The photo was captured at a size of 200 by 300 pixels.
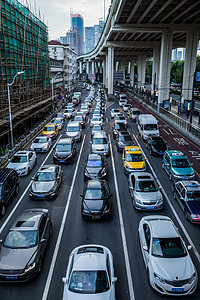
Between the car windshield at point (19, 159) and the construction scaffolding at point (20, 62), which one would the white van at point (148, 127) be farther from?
the construction scaffolding at point (20, 62)

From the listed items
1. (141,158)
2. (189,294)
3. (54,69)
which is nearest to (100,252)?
(189,294)

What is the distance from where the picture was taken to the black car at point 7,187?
1399 cm

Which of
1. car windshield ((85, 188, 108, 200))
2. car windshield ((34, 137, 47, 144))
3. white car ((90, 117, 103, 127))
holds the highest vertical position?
white car ((90, 117, 103, 127))

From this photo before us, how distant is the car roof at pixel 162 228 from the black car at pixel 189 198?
2460 millimetres

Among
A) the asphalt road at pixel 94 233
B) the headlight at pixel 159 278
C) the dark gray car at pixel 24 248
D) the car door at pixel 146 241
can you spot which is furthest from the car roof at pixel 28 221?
the headlight at pixel 159 278

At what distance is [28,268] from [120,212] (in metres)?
6.32

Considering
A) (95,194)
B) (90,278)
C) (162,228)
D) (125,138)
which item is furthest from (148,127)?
(90,278)

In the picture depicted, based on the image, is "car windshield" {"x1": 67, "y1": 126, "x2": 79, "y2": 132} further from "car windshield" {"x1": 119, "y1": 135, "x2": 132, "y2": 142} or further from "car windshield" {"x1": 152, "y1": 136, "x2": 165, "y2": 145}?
"car windshield" {"x1": 152, "y1": 136, "x2": 165, "y2": 145}

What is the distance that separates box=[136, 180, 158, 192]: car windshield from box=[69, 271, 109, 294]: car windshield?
6.99 meters

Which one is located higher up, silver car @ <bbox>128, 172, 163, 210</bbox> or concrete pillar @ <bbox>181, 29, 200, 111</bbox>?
concrete pillar @ <bbox>181, 29, 200, 111</bbox>

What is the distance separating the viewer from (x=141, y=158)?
1962 cm

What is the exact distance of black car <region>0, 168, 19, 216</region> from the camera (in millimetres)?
13988

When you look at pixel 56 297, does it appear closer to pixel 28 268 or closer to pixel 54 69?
pixel 28 268

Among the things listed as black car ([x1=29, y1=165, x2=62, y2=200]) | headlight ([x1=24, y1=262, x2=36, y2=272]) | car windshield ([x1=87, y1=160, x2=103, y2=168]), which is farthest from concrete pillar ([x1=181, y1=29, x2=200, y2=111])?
headlight ([x1=24, y1=262, x2=36, y2=272])
